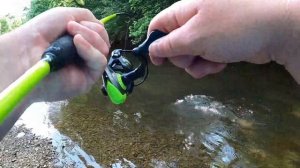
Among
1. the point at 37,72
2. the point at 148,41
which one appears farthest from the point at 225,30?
the point at 37,72

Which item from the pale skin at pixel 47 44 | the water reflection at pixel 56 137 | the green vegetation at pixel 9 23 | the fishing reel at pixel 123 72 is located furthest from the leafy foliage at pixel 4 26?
the fishing reel at pixel 123 72

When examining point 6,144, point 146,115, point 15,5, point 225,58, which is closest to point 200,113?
point 146,115

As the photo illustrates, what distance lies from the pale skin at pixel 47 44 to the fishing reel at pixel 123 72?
50mm

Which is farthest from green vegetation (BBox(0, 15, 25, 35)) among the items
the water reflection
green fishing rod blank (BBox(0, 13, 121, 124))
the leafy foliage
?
green fishing rod blank (BBox(0, 13, 121, 124))

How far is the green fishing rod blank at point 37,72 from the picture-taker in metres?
0.67

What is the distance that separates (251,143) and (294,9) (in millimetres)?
2842

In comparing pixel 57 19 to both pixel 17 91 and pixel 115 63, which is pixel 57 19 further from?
pixel 17 91

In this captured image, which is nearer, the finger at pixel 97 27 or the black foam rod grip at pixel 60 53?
the black foam rod grip at pixel 60 53

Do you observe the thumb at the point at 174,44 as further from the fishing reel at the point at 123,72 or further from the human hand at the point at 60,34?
the human hand at the point at 60,34

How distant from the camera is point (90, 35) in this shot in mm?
1185

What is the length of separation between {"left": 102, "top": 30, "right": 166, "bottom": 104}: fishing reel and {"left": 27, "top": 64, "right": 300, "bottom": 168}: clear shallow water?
2311 mm

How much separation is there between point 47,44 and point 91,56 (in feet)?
0.75

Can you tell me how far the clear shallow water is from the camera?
3.58 m

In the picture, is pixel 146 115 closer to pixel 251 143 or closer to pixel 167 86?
pixel 167 86
